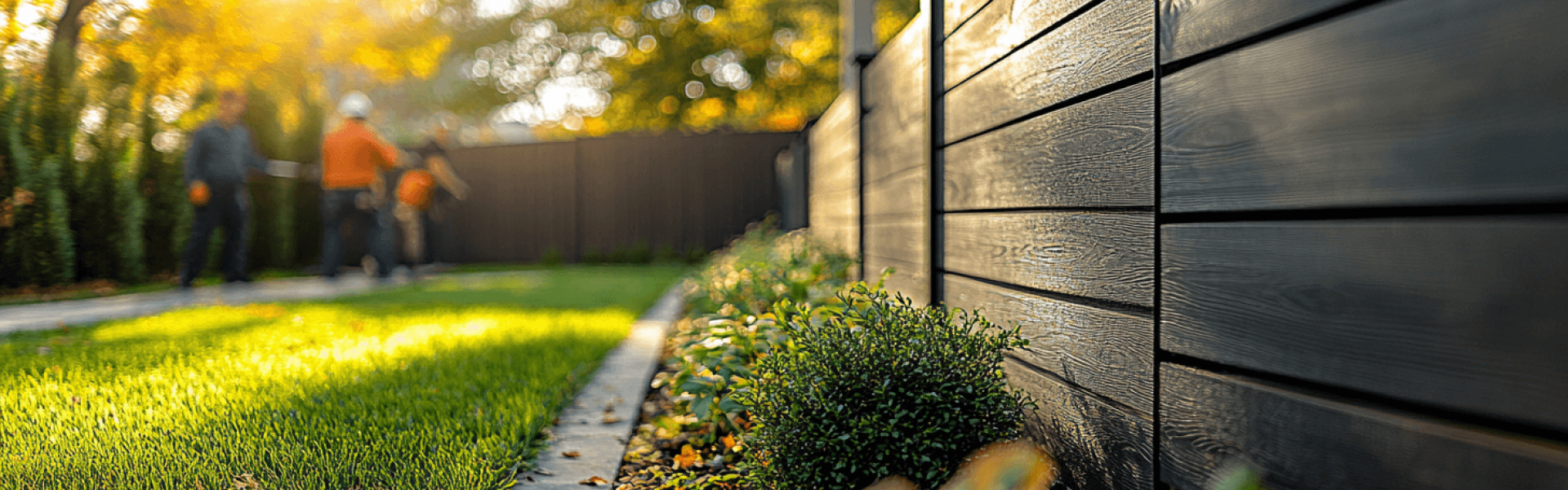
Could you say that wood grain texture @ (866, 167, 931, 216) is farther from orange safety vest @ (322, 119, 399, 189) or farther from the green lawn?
orange safety vest @ (322, 119, 399, 189)

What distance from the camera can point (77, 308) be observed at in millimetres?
5676

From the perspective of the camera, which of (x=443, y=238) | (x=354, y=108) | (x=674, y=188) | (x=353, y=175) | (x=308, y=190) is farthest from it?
(x=443, y=238)

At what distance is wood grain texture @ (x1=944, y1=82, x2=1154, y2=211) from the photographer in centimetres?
140

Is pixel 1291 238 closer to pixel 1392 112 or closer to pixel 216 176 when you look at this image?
pixel 1392 112

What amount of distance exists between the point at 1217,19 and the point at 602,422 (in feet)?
7.15

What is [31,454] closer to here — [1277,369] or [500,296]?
[1277,369]

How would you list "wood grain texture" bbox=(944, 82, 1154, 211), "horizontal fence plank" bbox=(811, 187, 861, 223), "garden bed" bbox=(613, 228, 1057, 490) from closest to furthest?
"wood grain texture" bbox=(944, 82, 1154, 211) → "garden bed" bbox=(613, 228, 1057, 490) → "horizontal fence plank" bbox=(811, 187, 861, 223)

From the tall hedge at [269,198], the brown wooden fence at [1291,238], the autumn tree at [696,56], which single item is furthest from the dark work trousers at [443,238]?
the brown wooden fence at [1291,238]

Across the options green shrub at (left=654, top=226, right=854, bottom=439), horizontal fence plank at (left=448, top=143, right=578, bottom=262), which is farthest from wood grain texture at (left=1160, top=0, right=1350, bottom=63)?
horizontal fence plank at (left=448, top=143, right=578, bottom=262)

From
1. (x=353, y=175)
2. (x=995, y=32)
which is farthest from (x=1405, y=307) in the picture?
(x=353, y=175)

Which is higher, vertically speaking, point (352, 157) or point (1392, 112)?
point (352, 157)

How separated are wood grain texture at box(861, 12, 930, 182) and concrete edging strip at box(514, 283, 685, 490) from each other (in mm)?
1370

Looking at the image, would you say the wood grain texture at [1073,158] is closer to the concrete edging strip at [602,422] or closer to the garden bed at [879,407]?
the garden bed at [879,407]

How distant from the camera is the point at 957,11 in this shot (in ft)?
7.73
